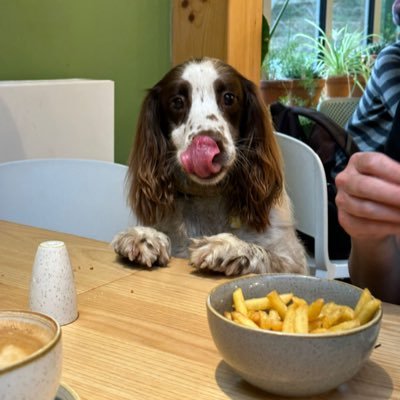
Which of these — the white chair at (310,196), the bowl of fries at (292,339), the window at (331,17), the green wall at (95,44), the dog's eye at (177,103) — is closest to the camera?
the bowl of fries at (292,339)

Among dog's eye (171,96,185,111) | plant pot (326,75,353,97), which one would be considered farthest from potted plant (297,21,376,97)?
dog's eye (171,96,185,111)

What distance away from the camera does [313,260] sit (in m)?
2.27

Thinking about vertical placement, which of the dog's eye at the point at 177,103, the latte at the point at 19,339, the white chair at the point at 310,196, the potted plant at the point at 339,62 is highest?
the potted plant at the point at 339,62

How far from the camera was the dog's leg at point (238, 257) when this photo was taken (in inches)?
44.9

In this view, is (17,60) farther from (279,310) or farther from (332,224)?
(279,310)

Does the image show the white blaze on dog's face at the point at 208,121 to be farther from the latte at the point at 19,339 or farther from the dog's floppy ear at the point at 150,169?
the latte at the point at 19,339

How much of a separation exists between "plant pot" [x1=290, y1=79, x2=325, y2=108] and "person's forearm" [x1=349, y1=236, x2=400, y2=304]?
352cm

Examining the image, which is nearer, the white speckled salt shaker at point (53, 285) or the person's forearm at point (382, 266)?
the white speckled salt shaker at point (53, 285)

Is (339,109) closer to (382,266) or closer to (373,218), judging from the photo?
(382,266)

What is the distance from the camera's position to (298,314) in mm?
627

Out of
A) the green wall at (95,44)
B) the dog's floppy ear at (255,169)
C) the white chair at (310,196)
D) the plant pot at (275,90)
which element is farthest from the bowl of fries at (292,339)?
the plant pot at (275,90)

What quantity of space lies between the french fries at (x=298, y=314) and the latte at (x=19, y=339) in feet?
0.66

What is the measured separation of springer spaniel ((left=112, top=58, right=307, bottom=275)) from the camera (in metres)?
1.58

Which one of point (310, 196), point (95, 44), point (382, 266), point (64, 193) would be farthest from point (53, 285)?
point (95, 44)
